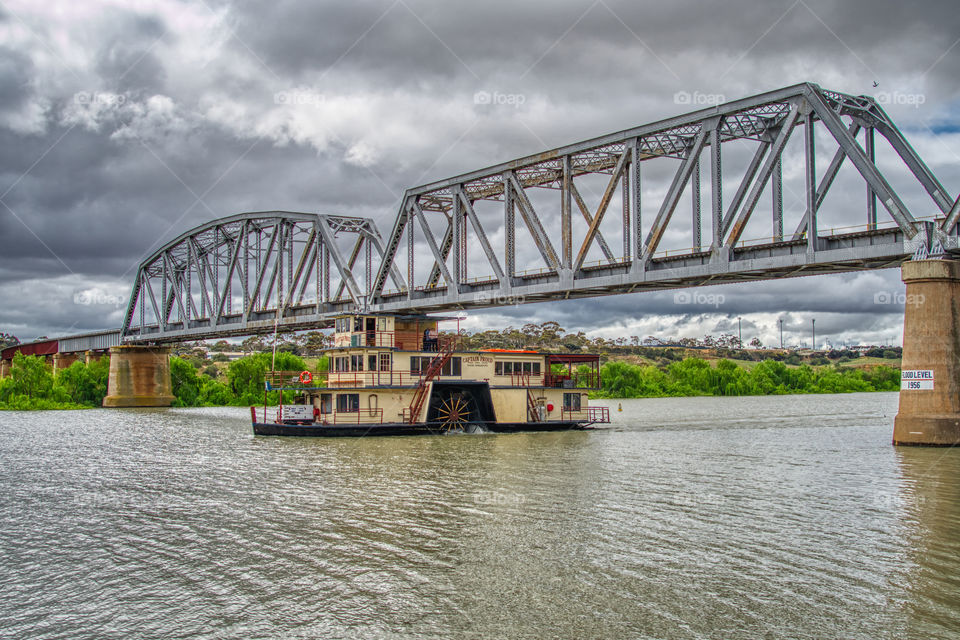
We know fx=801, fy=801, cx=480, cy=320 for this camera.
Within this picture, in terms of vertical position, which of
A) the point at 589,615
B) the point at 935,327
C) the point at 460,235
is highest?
the point at 460,235

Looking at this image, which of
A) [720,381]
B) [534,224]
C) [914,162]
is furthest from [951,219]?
[720,381]

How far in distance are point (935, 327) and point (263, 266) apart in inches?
2878

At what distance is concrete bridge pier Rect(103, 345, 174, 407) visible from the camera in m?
111

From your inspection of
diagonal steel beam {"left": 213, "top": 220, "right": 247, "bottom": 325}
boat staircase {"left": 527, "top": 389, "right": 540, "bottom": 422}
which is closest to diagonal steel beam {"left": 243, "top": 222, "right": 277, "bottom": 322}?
diagonal steel beam {"left": 213, "top": 220, "right": 247, "bottom": 325}

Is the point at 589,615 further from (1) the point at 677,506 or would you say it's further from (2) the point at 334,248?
(2) the point at 334,248

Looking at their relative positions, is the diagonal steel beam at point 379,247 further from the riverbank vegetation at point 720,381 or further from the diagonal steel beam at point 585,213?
the riverbank vegetation at point 720,381

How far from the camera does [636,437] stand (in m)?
49.6

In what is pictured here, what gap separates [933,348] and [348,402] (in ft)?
105

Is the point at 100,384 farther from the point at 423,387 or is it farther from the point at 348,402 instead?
the point at 423,387

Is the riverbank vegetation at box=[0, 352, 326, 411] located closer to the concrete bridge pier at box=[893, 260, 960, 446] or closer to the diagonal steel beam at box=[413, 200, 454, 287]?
the diagonal steel beam at box=[413, 200, 454, 287]

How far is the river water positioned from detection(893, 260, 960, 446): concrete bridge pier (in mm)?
1525

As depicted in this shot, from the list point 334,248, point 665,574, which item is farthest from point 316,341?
point 665,574

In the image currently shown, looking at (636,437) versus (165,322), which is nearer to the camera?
(636,437)

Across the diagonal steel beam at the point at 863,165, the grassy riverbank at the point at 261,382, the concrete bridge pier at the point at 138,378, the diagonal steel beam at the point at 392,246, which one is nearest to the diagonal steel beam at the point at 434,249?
the diagonal steel beam at the point at 392,246
